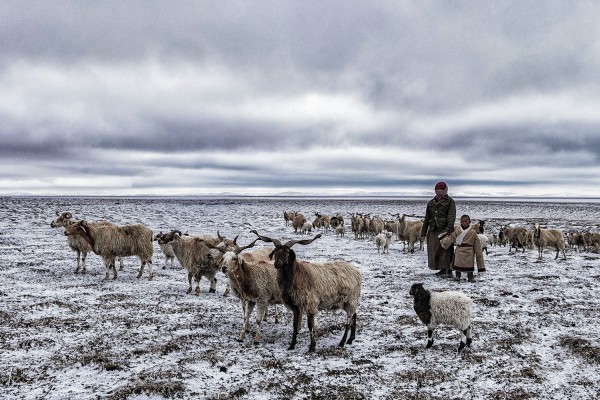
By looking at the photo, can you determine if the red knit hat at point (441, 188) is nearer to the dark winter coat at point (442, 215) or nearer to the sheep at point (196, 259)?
the dark winter coat at point (442, 215)

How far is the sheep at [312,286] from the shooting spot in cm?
673

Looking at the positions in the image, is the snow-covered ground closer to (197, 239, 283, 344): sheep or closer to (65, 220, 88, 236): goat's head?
(197, 239, 283, 344): sheep

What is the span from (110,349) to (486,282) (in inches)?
421

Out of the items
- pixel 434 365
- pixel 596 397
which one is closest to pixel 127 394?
pixel 434 365

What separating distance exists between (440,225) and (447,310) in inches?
260

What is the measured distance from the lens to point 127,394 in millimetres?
5121

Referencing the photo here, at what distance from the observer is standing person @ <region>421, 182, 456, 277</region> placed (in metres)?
12.8

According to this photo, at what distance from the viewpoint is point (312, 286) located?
6.91 m

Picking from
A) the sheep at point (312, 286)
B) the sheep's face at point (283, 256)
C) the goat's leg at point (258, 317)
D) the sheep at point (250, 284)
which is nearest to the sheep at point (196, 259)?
the sheep at point (250, 284)

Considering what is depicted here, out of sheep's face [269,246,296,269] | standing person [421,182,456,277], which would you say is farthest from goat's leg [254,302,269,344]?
standing person [421,182,456,277]

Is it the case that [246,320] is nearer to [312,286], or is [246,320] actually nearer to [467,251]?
[312,286]

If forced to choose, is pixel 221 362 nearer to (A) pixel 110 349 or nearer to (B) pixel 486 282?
(A) pixel 110 349

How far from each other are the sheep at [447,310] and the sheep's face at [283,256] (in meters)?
2.45

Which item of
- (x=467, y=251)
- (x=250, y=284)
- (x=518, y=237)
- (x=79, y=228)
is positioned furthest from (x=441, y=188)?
(x=79, y=228)
